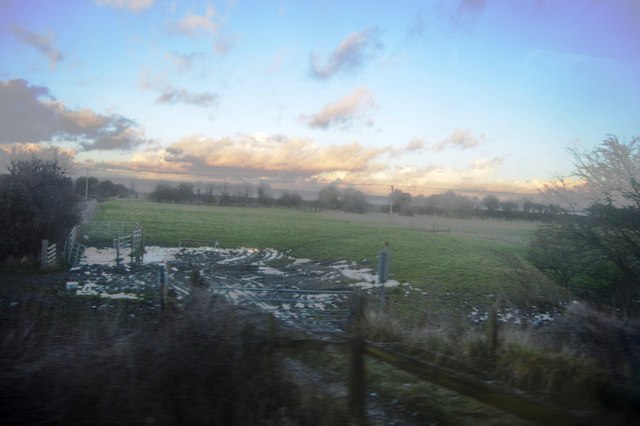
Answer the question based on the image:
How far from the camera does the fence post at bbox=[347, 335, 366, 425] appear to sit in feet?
13.8

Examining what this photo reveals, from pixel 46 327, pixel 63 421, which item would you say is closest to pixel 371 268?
pixel 46 327

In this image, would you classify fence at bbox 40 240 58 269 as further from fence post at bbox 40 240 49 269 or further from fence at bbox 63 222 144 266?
fence at bbox 63 222 144 266

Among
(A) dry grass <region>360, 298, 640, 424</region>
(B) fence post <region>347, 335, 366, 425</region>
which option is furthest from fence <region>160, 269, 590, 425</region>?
(A) dry grass <region>360, 298, 640, 424</region>

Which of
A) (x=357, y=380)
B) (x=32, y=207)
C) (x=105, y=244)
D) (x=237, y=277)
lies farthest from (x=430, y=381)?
(x=105, y=244)

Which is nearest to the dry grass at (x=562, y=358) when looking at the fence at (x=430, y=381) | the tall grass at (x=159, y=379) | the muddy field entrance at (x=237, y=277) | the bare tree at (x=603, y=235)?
the fence at (x=430, y=381)

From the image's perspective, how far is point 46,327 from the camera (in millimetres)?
6434

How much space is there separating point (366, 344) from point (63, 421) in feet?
8.74

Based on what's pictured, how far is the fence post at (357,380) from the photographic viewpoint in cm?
421

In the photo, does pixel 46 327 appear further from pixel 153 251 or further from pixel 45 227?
pixel 153 251

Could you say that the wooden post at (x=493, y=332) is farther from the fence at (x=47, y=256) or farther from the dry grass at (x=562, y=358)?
the fence at (x=47, y=256)

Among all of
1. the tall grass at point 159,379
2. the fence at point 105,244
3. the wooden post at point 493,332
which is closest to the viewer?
the tall grass at point 159,379

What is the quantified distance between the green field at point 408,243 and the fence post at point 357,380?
9.58 m

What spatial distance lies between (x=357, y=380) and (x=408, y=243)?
35.2 metres

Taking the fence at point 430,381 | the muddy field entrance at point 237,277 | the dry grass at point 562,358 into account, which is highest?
the fence at point 430,381
